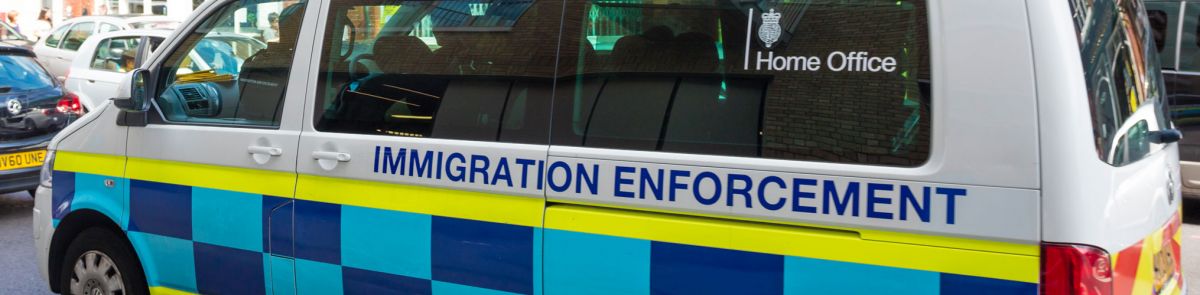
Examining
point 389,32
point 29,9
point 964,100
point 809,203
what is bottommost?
point 809,203

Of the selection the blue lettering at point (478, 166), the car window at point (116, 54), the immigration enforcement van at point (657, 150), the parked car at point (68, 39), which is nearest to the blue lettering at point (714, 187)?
the immigration enforcement van at point (657, 150)

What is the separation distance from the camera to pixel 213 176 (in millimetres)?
3715

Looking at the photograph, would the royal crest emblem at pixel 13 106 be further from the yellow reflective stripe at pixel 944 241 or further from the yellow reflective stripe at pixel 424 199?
the yellow reflective stripe at pixel 944 241

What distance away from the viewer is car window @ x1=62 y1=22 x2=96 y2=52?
48.2 ft

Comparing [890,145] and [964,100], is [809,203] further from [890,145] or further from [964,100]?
[964,100]

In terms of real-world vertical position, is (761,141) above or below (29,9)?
below

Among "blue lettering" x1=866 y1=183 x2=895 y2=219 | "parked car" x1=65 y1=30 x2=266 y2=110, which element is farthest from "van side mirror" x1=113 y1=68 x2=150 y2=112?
"parked car" x1=65 y1=30 x2=266 y2=110

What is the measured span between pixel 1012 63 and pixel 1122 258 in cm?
50

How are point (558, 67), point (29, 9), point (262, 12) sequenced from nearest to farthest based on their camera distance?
point (558, 67), point (262, 12), point (29, 9)

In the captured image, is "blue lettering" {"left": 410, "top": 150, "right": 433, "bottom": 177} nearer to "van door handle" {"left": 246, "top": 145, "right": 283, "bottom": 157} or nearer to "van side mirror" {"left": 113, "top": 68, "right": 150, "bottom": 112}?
"van door handle" {"left": 246, "top": 145, "right": 283, "bottom": 157}

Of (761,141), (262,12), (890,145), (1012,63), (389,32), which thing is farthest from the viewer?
(262,12)

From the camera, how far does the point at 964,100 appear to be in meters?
2.33

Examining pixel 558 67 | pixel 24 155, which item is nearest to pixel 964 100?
pixel 558 67

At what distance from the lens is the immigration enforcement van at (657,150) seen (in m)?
2.30
